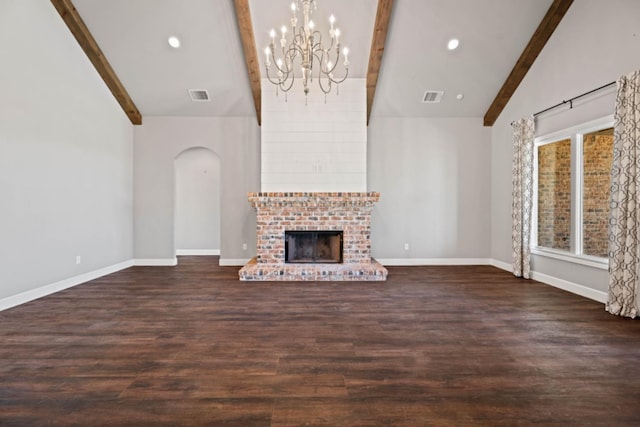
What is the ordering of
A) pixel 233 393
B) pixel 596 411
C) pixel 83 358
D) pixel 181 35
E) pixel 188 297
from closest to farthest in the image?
pixel 596 411
pixel 233 393
pixel 83 358
pixel 188 297
pixel 181 35

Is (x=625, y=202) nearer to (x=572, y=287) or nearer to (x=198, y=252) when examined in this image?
(x=572, y=287)

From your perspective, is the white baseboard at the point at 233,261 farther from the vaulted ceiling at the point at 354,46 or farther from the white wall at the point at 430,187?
the vaulted ceiling at the point at 354,46

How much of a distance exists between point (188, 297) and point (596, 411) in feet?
12.6

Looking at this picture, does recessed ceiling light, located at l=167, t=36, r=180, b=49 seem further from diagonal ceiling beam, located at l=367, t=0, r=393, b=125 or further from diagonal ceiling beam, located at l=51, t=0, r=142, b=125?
diagonal ceiling beam, located at l=367, t=0, r=393, b=125

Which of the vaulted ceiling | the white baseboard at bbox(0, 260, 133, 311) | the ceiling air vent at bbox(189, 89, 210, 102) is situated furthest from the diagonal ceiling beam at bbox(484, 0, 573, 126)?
the white baseboard at bbox(0, 260, 133, 311)

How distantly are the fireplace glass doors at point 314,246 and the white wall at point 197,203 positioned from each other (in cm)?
316

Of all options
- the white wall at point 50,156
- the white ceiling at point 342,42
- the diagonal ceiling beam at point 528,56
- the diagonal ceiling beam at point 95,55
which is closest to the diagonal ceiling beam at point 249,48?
the white ceiling at point 342,42

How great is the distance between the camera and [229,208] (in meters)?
6.28

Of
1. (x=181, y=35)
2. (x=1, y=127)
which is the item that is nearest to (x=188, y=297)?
(x=1, y=127)

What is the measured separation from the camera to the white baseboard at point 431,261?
6.27 meters

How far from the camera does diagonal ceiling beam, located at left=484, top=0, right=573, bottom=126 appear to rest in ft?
14.3

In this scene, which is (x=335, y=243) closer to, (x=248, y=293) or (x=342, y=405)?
(x=248, y=293)

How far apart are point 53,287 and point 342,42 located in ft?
17.4

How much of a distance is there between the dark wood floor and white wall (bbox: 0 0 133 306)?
73 centimetres
